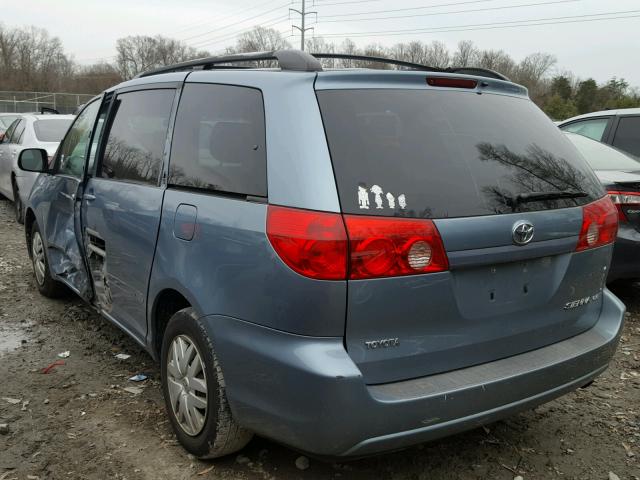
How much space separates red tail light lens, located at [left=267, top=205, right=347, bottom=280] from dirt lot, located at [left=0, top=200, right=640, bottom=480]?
1147mm

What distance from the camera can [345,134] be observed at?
216cm

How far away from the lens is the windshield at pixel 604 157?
17.5 feet

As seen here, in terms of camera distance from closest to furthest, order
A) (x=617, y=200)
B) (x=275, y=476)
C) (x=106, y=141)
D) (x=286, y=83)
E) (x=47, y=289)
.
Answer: (x=286, y=83), (x=275, y=476), (x=106, y=141), (x=617, y=200), (x=47, y=289)

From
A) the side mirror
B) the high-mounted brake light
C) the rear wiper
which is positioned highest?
the high-mounted brake light

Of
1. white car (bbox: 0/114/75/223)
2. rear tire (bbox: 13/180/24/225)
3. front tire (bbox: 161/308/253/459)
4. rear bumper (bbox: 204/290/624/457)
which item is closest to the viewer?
rear bumper (bbox: 204/290/624/457)

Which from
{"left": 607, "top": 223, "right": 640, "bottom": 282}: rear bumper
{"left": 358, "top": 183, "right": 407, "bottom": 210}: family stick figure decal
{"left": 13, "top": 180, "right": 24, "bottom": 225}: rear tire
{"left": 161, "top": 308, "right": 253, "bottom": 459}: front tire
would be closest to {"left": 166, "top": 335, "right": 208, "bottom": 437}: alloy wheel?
{"left": 161, "top": 308, "right": 253, "bottom": 459}: front tire

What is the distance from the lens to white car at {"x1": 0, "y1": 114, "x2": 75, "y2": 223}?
843 cm

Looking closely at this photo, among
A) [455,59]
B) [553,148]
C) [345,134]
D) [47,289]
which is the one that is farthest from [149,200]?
[455,59]

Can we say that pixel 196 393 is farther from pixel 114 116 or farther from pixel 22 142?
pixel 22 142

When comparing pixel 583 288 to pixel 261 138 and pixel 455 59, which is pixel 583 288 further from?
pixel 455 59

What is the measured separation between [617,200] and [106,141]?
12.7 feet

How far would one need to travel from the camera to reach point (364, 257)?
2.04 m

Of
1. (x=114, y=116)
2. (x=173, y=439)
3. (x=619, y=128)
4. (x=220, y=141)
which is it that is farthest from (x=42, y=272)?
(x=619, y=128)

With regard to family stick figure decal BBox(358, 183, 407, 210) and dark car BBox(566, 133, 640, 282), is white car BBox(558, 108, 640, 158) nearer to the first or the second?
dark car BBox(566, 133, 640, 282)
